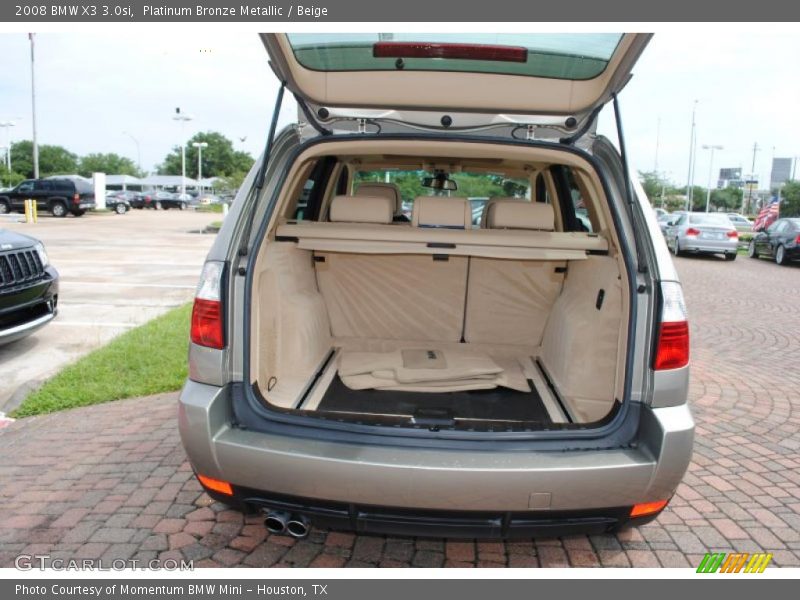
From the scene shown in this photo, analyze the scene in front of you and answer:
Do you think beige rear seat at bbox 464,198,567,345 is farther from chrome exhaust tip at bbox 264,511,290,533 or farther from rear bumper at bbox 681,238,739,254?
rear bumper at bbox 681,238,739,254

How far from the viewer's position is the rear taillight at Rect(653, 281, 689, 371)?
89.4 inches

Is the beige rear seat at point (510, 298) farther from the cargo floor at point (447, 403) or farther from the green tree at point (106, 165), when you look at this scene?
the green tree at point (106, 165)

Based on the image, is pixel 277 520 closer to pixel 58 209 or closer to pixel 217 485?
pixel 217 485

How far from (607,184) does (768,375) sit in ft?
14.1

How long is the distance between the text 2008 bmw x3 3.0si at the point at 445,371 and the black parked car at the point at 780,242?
52.3ft

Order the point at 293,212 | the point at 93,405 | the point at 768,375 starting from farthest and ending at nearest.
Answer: the point at 768,375
the point at 93,405
the point at 293,212

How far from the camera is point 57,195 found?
29750 mm

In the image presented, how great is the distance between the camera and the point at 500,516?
215 cm

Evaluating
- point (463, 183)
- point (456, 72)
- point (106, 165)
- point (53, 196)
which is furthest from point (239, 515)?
point (106, 165)

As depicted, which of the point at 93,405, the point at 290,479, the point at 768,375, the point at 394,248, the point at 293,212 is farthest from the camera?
the point at 768,375

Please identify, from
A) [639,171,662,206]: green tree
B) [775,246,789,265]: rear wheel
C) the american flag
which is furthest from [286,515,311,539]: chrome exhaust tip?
[639,171,662,206]: green tree

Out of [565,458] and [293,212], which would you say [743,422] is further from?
[293,212]

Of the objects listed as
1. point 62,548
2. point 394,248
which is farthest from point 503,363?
point 62,548

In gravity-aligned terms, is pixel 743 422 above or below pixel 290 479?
below
